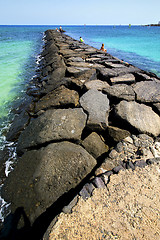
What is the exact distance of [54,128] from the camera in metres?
2.24

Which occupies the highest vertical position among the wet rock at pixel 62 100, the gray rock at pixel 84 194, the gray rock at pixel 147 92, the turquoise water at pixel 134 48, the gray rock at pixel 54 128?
the turquoise water at pixel 134 48

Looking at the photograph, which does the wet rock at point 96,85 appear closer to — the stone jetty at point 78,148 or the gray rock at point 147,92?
the stone jetty at point 78,148

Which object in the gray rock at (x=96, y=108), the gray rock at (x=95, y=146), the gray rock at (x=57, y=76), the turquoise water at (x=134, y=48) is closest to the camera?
the gray rock at (x=95, y=146)

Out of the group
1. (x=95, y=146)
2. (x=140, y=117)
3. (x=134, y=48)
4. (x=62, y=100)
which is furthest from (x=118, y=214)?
(x=134, y=48)

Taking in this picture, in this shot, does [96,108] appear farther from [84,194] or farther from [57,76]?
[57,76]

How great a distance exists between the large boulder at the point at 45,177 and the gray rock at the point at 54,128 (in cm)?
23

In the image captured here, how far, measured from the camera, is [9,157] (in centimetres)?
253

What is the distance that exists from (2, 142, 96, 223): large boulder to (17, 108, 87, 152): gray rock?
0.23 meters

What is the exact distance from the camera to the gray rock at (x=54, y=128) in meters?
2.18

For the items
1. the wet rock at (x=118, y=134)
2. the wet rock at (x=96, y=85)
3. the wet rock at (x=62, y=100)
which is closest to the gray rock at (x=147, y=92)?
the wet rock at (x=96, y=85)

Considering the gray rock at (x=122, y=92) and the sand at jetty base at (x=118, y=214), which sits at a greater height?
the gray rock at (x=122, y=92)

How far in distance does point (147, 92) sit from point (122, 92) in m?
0.58

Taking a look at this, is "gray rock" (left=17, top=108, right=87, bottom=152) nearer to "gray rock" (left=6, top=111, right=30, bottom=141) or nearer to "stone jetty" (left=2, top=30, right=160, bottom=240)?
"stone jetty" (left=2, top=30, right=160, bottom=240)

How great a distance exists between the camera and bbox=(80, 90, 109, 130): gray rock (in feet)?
7.80
